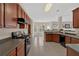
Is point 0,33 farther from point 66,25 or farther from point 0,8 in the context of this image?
point 66,25

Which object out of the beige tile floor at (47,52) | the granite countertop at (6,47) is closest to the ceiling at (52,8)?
the beige tile floor at (47,52)

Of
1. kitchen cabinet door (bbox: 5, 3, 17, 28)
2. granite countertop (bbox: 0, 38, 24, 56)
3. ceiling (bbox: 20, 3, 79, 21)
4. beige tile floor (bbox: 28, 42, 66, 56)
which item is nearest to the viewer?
granite countertop (bbox: 0, 38, 24, 56)

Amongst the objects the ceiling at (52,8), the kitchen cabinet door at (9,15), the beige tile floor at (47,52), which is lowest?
the beige tile floor at (47,52)

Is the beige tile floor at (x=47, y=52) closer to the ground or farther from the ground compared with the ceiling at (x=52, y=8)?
closer to the ground

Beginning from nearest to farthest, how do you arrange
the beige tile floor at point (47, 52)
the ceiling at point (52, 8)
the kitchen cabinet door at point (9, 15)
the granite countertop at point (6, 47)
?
the granite countertop at point (6, 47), the kitchen cabinet door at point (9, 15), the beige tile floor at point (47, 52), the ceiling at point (52, 8)

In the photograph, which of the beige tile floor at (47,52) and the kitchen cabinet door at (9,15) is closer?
the kitchen cabinet door at (9,15)

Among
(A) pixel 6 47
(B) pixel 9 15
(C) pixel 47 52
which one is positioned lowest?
(C) pixel 47 52

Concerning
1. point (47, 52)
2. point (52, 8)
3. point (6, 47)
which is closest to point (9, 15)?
point (6, 47)

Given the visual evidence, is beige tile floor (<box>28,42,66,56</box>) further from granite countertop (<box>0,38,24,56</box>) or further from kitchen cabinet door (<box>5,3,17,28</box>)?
granite countertop (<box>0,38,24,56</box>)

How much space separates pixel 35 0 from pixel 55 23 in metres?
17.9

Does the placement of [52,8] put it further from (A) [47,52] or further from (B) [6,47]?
(B) [6,47]

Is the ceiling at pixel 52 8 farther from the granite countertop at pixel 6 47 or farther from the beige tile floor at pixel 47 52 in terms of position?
the granite countertop at pixel 6 47

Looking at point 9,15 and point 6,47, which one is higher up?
point 9,15

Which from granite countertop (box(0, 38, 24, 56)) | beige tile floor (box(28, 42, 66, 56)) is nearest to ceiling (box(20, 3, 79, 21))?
beige tile floor (box(28, 42, 66, 56))
